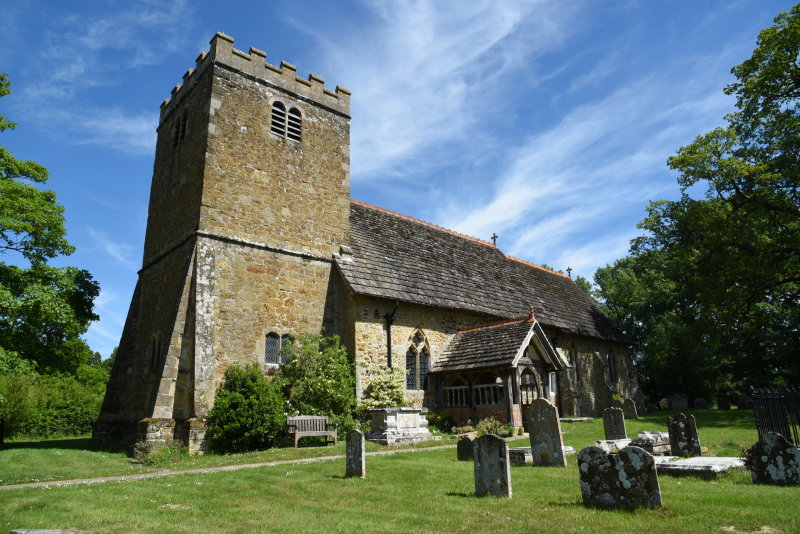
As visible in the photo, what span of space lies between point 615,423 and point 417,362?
7724 mm

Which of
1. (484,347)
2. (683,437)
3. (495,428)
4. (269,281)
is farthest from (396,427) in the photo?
(683,437)

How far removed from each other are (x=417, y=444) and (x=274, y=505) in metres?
8.31

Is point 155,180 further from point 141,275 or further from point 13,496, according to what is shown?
point 13,496

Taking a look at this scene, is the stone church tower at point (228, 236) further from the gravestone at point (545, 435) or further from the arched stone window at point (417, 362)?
the gravestone at point (545, 435)

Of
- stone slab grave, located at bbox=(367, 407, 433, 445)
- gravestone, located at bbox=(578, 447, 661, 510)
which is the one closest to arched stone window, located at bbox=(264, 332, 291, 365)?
stone slab grave, located at bbox=(367, 407, 433, 445)

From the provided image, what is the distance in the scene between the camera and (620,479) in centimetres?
666

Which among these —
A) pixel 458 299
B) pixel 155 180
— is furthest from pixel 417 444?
pixel 155 180

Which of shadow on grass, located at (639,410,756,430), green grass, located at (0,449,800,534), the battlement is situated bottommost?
green grass, located at (0,449,800,534)

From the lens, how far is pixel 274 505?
7.37 metres

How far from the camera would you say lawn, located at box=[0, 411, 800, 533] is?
234 inches

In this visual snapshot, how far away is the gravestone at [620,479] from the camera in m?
6.50

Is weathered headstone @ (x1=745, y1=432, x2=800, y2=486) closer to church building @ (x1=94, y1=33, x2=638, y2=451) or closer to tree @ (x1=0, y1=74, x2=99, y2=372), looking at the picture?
church building @ (x1=94, y1=33, x2=638, y2=451)

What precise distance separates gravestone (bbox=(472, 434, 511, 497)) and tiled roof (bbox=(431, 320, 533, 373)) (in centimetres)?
961

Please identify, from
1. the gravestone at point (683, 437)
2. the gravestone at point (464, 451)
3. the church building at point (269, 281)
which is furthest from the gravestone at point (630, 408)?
the gravestone at point (464, 451)
